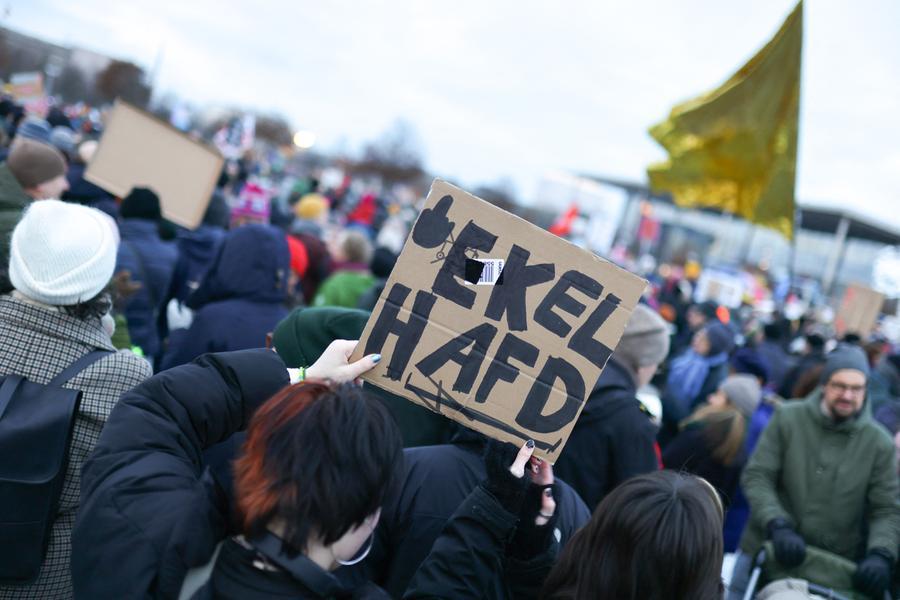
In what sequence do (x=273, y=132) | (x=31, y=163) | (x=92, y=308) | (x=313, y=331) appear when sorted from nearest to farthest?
1. (x=92, y=308)
2. (x=313, y=331)
3. (x=31, y=163)
4. (x=273, y=132)

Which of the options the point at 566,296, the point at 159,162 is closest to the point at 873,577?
the point at 566,296

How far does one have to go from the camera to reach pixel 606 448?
323 cm

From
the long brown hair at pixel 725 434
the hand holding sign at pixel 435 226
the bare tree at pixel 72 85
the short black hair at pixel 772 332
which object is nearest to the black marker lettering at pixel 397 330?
the hand holding sign at pixel 435 226

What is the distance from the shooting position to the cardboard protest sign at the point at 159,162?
6168 millimetres

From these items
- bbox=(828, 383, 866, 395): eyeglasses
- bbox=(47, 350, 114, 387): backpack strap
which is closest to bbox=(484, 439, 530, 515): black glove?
bbox=(47, 350, 114, 387): backpack strap

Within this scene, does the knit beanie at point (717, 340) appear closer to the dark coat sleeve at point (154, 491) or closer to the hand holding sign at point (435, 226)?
the hand holding sign at point (435, 226)

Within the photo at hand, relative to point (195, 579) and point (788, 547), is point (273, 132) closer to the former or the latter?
point (788, 547)

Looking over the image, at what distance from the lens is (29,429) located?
1.99 metres

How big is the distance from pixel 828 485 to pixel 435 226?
10.1 feet

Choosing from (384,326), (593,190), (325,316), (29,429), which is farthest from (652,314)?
(593,190)

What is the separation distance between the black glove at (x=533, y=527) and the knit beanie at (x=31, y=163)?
4066mm

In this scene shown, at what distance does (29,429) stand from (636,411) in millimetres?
2431

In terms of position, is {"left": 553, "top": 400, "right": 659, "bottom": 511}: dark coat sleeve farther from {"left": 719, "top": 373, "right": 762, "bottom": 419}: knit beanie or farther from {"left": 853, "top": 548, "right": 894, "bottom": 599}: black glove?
{"left": 719, "top": 373, "right": 762, "bottom": 419}: knit beanie

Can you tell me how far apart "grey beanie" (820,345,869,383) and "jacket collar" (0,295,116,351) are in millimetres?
3872
